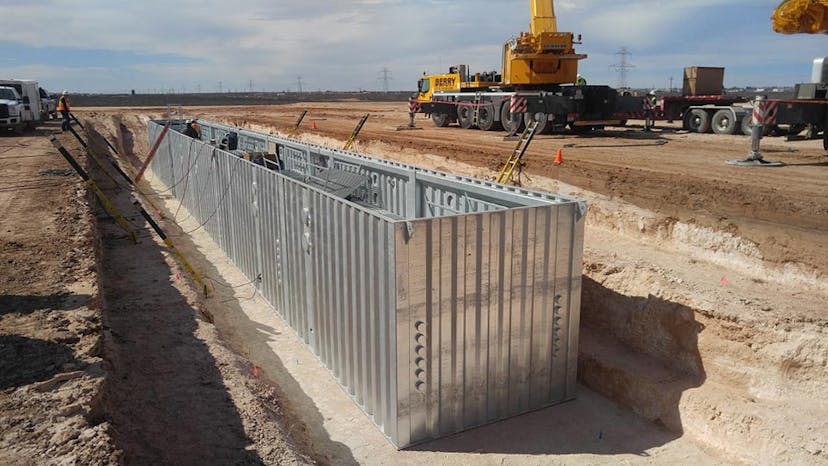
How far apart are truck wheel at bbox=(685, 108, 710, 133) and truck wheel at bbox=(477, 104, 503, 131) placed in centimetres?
678

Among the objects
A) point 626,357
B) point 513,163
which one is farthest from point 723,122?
point 626,357

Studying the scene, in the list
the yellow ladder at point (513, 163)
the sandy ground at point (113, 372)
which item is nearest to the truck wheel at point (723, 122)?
the yellow ladder at point (513, 163)

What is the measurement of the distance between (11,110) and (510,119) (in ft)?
74.1

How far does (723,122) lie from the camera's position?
19688mm

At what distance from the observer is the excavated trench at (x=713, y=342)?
534 cm

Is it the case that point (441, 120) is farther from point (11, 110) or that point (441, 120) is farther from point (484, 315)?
point (484, 315)

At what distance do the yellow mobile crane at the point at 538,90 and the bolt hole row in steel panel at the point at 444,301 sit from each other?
12.9m

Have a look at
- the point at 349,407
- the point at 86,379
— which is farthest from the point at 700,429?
the point at 86,379

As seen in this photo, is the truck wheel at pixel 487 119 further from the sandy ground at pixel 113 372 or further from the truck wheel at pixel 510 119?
the sandy ground at pixel 113 372

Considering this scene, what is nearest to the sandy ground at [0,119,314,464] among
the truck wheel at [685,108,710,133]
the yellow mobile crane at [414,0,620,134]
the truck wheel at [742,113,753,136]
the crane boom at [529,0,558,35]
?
the yellow mobile crane at [414,0,620,134]

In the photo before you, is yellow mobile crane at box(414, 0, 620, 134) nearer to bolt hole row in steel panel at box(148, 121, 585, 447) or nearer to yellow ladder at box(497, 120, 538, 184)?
yellow ladder at box(497, 120, 538, 184)

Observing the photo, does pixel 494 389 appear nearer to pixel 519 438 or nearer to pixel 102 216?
pixel 519 438

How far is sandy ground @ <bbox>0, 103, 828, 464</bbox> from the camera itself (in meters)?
5.12

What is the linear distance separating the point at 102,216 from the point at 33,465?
1075 centimetres
